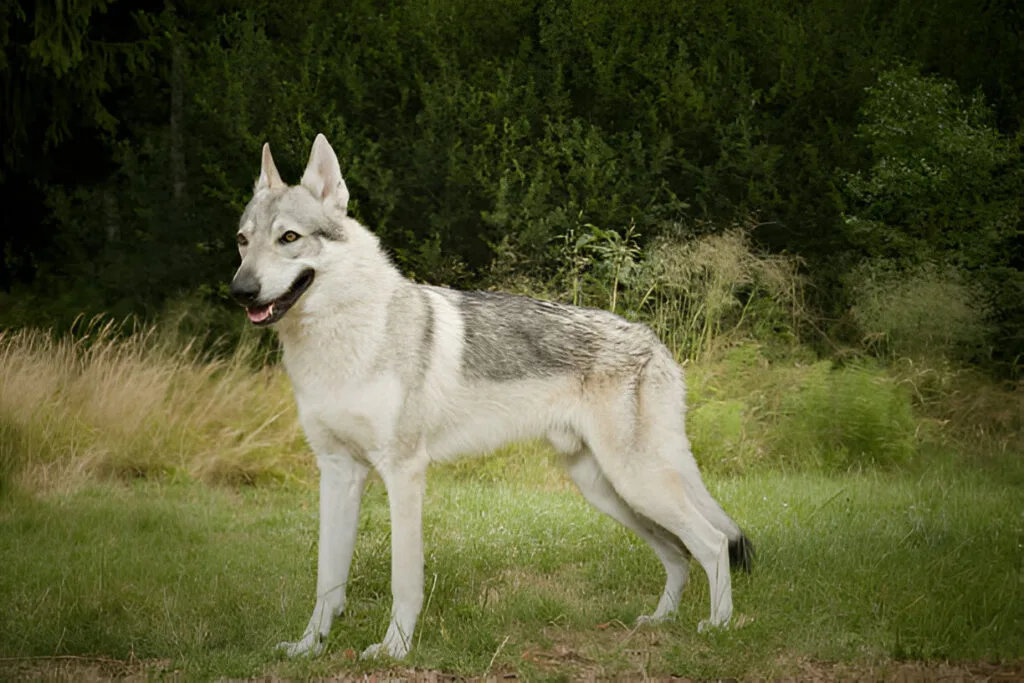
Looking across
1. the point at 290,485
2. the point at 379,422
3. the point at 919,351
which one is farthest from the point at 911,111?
the point at 379,422

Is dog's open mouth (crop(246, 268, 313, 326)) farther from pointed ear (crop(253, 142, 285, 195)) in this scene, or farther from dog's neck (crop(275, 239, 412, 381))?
pointed ear (crop(253, 142, 285, 195))

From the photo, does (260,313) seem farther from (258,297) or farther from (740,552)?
(740,552)

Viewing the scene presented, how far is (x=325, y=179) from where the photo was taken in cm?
431

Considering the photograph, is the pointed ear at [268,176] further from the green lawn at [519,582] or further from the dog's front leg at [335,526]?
the green lawn at [519,582]

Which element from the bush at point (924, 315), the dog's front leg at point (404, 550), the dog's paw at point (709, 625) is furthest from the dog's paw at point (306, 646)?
the bush at point (924, 315)

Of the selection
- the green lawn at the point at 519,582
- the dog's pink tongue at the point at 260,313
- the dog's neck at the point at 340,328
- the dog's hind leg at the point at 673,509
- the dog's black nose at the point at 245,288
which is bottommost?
the green lawn at the point at 519,582

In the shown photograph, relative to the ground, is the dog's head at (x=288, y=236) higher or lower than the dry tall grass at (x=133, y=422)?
higher

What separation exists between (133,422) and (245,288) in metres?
4.10

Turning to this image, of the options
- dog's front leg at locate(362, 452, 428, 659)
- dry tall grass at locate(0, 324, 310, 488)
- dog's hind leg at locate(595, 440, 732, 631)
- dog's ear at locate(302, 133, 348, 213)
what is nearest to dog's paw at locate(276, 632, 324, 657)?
dog's front leg at locate(362, 452, 428, 659)

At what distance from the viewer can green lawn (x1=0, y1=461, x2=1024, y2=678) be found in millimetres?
4180

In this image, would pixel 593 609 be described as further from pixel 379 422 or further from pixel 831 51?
pixel 831 51

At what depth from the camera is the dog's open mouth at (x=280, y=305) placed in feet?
13.3

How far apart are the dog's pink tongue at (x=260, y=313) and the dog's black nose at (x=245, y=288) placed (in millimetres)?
64

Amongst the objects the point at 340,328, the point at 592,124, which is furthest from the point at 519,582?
the point at 592,124
